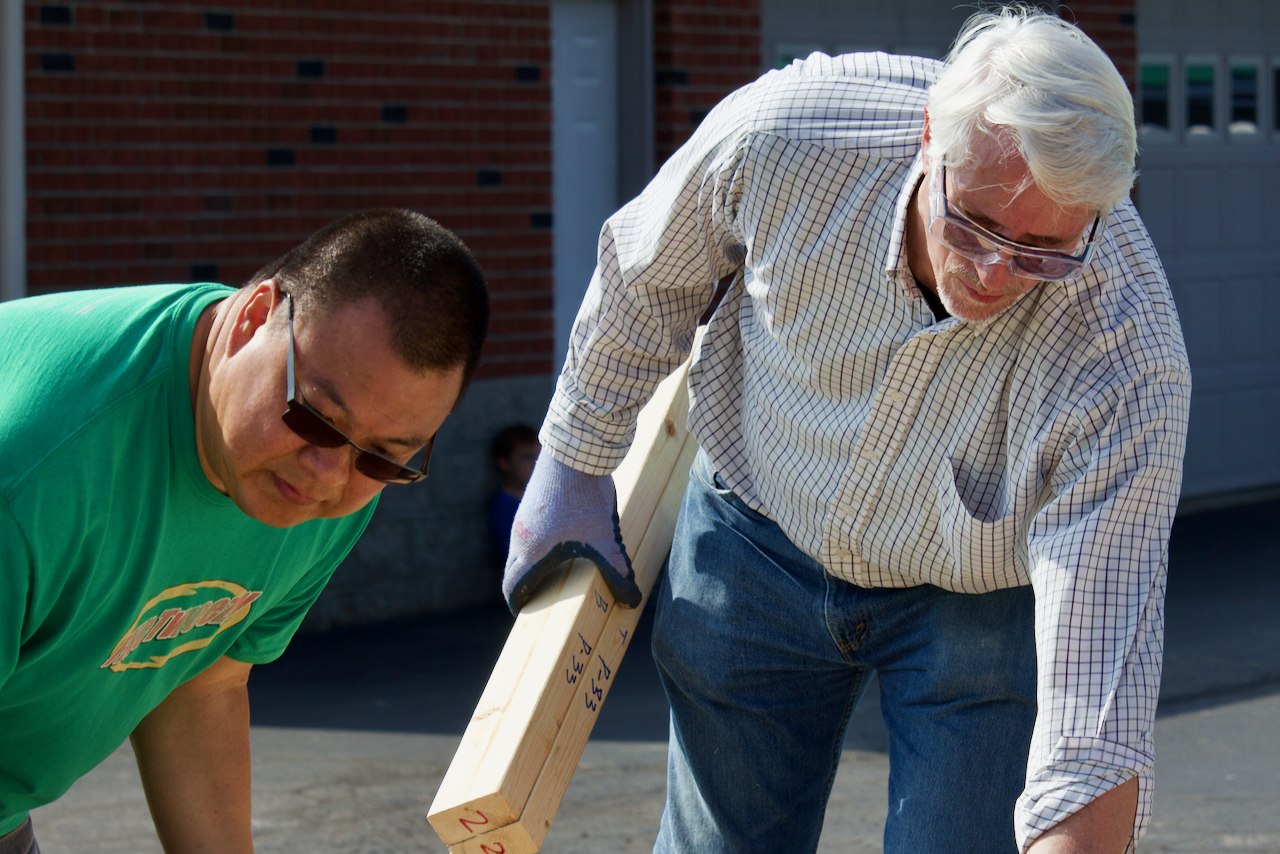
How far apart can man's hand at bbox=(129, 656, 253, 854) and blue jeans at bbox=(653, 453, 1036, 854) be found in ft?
2.53

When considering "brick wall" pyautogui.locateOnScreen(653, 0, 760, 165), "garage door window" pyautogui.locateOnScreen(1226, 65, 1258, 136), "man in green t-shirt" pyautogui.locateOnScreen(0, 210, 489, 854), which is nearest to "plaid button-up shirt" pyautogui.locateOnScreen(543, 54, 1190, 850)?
"man in green t-shirt" pyautogui.locateOnScreen(0, 210, 489, 854)

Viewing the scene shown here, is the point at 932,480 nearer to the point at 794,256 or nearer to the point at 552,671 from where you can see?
the point at 794,256

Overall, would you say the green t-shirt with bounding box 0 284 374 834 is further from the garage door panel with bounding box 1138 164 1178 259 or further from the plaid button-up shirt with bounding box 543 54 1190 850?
the garage door panel with bounding box 1138 164 1178 259

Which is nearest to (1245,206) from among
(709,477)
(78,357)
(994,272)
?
(709,477)

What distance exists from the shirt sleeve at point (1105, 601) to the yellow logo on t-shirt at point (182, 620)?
1.18m

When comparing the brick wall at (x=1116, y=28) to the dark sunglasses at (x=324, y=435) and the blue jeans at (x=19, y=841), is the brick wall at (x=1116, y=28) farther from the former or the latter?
the blue jeans at (x=19, y=841)

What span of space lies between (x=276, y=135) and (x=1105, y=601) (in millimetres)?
5080

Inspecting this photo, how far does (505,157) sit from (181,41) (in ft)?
5.19

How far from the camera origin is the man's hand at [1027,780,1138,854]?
6.33 feet

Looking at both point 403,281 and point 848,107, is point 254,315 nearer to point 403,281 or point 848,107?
point 403,281

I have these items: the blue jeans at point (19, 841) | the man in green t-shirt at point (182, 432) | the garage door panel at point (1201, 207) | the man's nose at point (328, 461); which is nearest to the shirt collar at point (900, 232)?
the man in green t-shirt at point (182, 432)

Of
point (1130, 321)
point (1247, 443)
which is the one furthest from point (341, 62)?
point (1247, 443)

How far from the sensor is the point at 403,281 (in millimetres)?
1914

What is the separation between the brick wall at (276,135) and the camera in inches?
231
